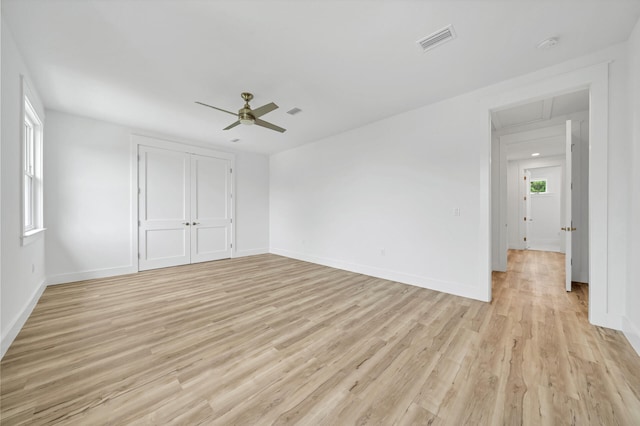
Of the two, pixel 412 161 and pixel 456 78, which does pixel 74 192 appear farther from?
pixel 456 78

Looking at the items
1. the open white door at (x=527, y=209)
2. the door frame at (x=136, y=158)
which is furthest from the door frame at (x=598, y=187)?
the door frame at (x=136, y=158)

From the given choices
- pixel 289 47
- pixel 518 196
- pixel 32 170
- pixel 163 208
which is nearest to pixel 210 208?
pixel 163 208

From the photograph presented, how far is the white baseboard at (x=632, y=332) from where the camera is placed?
1.99 metres

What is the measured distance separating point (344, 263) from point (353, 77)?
334 cm

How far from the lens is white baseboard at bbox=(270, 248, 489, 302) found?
320cm

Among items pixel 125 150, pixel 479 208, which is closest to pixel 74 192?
pixel 125 150

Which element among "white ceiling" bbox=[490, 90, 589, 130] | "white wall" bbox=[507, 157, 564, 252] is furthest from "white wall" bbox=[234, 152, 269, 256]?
"white wall" bbox=[507, 157, 564, 252]

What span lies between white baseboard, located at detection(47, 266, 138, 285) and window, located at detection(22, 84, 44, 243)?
0.92 m

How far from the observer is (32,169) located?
3.28 m

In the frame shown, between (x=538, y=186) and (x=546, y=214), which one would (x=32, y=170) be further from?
(x=538, y=186)

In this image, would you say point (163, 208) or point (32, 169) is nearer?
point (32, 169)

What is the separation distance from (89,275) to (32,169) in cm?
191

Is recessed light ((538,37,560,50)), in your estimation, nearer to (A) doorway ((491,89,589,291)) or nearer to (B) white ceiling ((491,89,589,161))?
(A) doorway ((491,89,589,291))

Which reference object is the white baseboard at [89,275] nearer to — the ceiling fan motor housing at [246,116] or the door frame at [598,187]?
the ceiling fan motor housing at [246,116]
